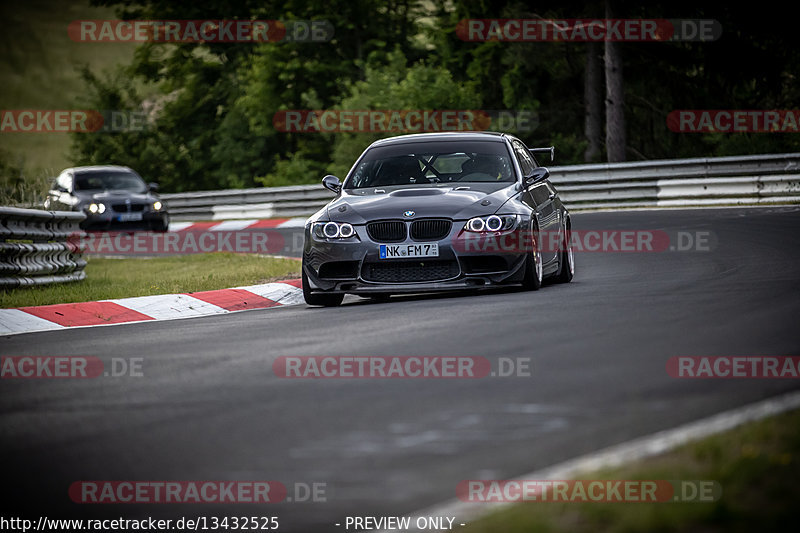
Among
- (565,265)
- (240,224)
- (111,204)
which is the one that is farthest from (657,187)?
(565,265)

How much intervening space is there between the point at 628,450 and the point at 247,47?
51.6 metres

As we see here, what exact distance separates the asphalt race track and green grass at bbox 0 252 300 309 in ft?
10.6

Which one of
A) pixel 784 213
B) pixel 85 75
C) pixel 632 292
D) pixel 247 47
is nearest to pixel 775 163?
pixel 784 213

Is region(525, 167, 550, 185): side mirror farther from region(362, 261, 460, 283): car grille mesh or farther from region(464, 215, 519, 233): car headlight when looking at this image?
region(362, 261, 460, 283): car grille mesh

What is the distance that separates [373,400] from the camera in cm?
581

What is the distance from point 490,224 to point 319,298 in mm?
1829

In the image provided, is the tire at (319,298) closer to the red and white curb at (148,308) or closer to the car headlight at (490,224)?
the red and white curb at (148,308)

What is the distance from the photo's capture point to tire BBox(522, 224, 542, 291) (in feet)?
36.4

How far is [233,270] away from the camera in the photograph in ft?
53.5

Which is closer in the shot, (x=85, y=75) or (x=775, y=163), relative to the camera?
(x=775, y=163)

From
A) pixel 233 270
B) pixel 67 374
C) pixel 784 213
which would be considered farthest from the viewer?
pixel 784 213

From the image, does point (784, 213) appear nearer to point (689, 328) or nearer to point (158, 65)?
point (689, 328)

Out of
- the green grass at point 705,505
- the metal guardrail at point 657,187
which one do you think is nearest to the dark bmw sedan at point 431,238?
the green grass at point 705,505

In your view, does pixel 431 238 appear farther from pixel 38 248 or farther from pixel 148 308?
pixel 38 248
